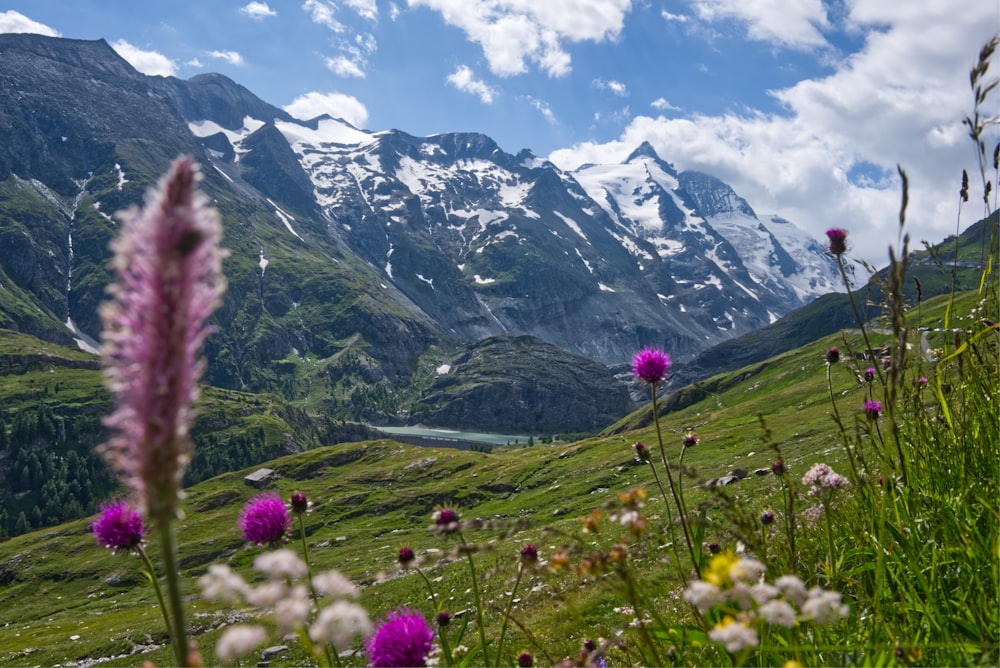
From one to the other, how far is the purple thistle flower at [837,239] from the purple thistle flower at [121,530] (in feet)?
18.4

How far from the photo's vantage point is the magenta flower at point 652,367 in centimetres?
532

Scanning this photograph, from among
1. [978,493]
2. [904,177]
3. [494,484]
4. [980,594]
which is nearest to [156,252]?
[904,177]

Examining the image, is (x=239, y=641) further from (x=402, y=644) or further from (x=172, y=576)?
(x=402, y=644)

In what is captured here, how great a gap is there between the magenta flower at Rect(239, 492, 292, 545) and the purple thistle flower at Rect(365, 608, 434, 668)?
3.81 feet

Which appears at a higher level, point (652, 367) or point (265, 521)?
point (652, 367)

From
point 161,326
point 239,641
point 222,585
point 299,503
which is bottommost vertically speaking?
point 299,503

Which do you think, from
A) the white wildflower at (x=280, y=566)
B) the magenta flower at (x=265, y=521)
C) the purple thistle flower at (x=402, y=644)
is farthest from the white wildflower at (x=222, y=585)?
the magenta flower at (x=265, y=521)

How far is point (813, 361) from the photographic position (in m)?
143

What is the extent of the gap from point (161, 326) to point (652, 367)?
4.44 m

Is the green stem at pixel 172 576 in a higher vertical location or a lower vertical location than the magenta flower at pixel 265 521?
higher

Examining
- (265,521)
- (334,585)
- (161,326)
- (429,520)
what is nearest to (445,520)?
(265,521)

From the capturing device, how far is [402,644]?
333cm

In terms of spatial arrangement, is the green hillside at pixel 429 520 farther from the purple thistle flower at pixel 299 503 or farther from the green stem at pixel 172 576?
the purple thistle flower at pixel 299 503

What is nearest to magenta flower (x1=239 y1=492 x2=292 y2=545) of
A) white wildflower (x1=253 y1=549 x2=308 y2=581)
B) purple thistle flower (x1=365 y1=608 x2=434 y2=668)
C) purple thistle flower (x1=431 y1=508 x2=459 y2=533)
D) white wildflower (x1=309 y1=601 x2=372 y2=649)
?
purple thistle flower (x1=431 y1=508 x2=459 y2=533)
